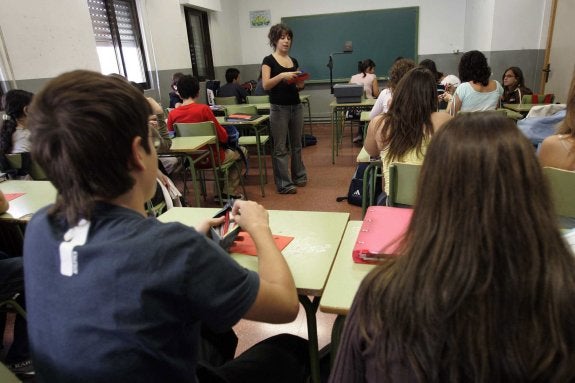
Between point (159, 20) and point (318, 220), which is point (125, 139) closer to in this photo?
point (318, 220)

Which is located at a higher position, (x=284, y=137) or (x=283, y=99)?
(x=283, y=99)

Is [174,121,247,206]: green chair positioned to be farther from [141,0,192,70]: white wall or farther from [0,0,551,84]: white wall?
[141,0,192,70]: white wall

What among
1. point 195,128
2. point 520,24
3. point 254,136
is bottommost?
point 254,136

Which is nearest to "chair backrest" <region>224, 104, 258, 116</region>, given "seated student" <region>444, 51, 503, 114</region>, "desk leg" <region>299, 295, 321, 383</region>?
"seated student" <region>444, 51, 503, 114</region>

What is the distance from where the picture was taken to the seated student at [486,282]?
1.75 ft

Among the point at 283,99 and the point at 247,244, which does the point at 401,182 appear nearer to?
the point at 247,244

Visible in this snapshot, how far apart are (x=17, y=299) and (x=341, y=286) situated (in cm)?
169

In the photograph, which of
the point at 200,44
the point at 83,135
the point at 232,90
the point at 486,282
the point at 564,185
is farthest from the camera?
the point at 200,44

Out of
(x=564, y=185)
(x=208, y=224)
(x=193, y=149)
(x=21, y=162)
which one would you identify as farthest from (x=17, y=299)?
(x=564, y=185)

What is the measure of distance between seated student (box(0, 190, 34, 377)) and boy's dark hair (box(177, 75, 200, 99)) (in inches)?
75.4

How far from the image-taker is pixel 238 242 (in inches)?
50.7

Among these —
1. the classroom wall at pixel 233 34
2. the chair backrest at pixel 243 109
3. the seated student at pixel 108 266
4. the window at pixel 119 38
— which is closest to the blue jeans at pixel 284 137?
the chair backrest at pixel 243 109

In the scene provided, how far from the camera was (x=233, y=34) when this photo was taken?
769 centimetres

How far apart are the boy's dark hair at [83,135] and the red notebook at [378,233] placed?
0.69 metres
